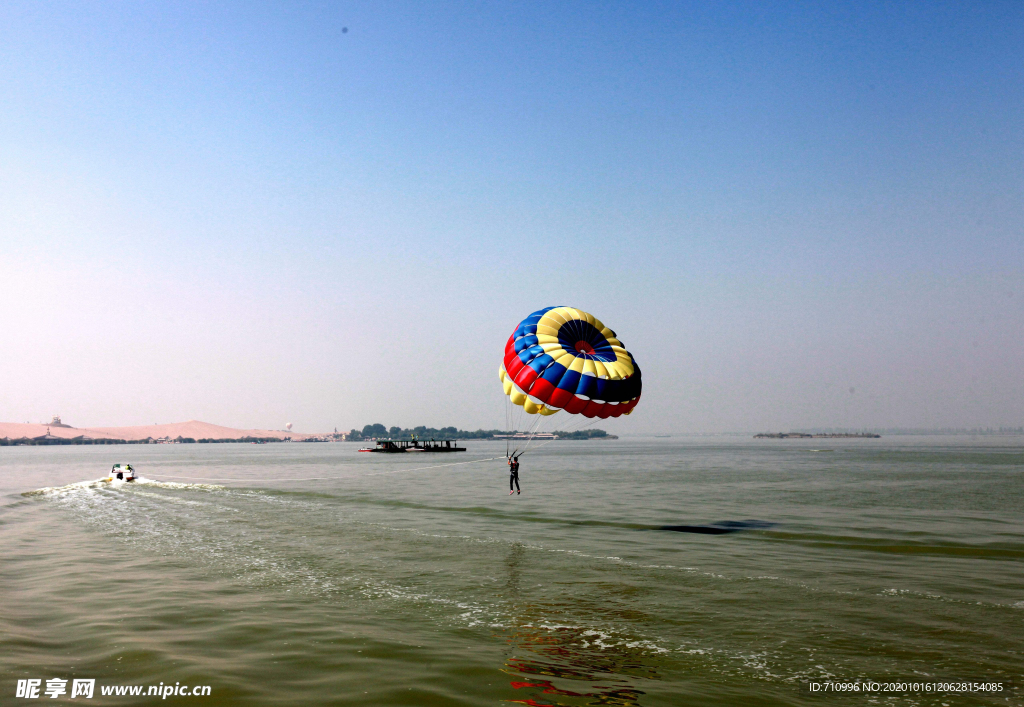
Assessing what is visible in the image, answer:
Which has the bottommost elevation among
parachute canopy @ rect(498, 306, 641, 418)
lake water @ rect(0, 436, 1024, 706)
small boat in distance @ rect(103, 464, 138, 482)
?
small boat in distance @ rect(103, 464, 138, 482)

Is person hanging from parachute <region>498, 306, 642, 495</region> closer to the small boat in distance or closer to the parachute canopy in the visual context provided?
the parachute canopy

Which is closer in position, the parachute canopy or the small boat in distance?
the parachute canopy

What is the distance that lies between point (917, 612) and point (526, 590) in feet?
27.5

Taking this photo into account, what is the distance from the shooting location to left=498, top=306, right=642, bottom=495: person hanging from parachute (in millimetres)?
21047

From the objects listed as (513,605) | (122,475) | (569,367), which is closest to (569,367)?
(569,367)

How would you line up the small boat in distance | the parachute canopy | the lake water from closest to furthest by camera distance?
the lake water
the parachute canopy
the small boat in distance

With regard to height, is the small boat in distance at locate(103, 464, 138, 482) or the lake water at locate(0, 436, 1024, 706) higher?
the lake water at locate(0, 436, 1024, 706)

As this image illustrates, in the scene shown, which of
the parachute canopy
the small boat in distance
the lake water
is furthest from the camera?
the small boat in distance

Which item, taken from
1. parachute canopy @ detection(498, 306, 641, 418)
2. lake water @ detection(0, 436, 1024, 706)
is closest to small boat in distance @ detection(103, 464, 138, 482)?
lake water @ detection(0, 436, 1024, 706)

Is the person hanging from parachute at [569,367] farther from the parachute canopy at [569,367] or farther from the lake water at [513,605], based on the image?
the lake water at [513,605]

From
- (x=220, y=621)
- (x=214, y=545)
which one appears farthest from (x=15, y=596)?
(x=214, y=545)

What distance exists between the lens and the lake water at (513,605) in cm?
899

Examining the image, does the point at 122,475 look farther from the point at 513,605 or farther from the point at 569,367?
the point at 513,605

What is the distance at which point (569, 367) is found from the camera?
21.2m
